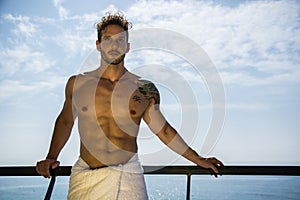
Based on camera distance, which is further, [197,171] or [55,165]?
[197,171]

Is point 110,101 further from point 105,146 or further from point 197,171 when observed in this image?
point 197,171

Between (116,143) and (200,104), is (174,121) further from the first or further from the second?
(116,143)

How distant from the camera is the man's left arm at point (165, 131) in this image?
6.09 feet

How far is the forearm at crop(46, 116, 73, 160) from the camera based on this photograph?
1.78 m

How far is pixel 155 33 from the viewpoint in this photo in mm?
2205

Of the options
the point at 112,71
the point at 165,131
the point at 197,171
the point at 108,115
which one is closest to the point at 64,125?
the point at 108,115

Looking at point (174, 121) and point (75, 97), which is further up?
point (75, 97)

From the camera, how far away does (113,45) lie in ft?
6.27

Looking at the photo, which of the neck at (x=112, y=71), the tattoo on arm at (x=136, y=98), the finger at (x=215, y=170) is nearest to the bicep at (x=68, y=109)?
the neck at (x=112, y=71)

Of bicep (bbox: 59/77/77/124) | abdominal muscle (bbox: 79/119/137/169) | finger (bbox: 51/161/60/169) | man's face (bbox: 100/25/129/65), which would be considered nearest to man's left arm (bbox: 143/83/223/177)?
abdominal muscle (bbox: 79/119/137/169)

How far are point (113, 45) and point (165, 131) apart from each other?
481 millimetres

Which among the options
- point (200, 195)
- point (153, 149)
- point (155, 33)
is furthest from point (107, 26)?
point (200, 195)

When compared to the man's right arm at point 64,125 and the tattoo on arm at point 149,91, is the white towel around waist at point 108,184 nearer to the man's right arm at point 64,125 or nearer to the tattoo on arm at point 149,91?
the man's right arm at point 64,125

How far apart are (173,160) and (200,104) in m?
0.34
